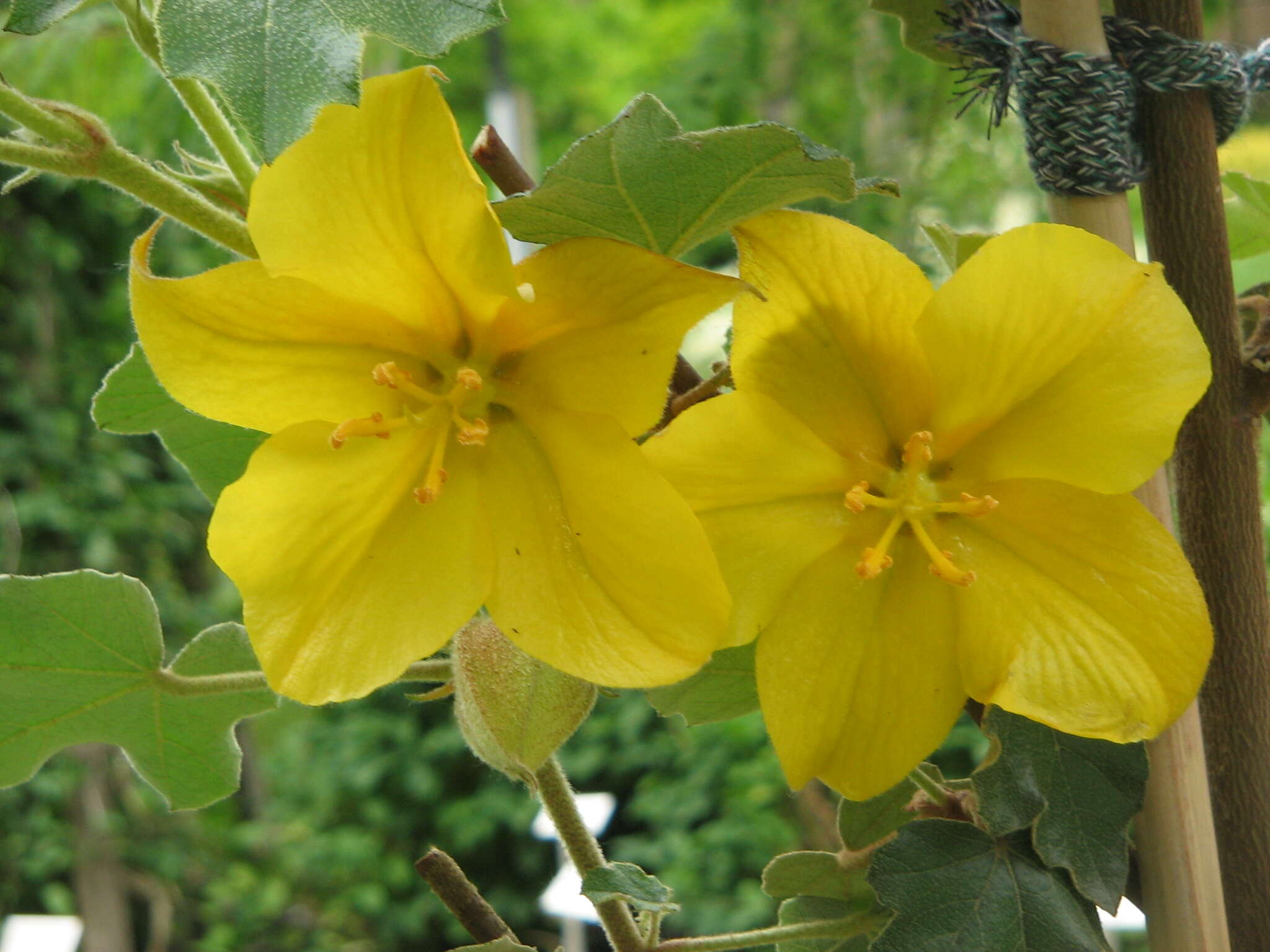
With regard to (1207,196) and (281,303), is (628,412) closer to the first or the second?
(281,303)

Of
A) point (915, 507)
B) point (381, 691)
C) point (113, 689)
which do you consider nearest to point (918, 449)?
point (915, 507)

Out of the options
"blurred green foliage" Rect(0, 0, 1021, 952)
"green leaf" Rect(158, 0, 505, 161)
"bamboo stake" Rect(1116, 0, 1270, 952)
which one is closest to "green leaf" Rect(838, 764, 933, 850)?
"bamboo stake" Rect(1116, 0, 1270, 952)

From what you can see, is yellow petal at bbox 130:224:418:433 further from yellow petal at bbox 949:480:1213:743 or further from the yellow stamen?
yellow petal at bbox 949:480:1213:743

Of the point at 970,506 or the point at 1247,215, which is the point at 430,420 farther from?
the point at 1247,215

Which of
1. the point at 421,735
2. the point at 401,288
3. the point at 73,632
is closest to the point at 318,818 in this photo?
the point at 421,735

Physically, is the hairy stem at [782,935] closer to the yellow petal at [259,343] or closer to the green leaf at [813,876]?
the green leaf at [813,876]

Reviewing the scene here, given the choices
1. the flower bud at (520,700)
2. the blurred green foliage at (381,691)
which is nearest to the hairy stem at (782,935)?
the flower bud at (520,700)
